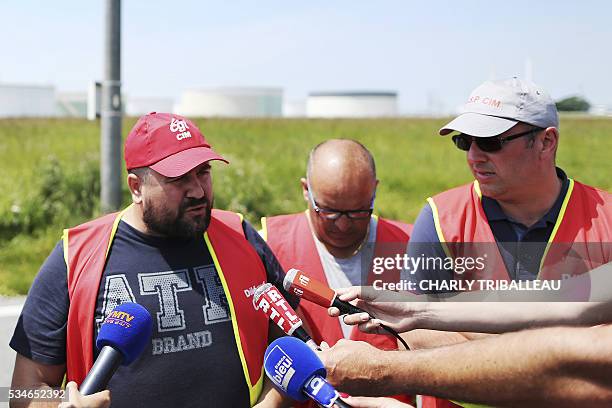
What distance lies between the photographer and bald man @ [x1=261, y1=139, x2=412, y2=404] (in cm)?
353

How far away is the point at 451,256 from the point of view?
9.83 feet

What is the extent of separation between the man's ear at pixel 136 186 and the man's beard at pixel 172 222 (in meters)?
0.07

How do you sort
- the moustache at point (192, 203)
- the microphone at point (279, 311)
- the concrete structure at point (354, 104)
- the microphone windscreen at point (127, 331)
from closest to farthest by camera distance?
the microphone windscreen at point (127, 331), the microphone at point (279, 311), the moustache at point (192, 203), the concrete structure at point (354, 104)

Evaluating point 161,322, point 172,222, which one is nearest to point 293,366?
point 161,322

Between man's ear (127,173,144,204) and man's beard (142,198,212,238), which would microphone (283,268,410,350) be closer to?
man's beard (142,198,212,238)

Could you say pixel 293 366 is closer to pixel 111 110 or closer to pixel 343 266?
pixel 343 266

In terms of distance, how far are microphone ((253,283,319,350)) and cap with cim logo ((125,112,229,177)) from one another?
24.2 inches

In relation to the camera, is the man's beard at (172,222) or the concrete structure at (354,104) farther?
the concrete structure at (354,104)

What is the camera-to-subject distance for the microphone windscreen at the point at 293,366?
2.13 m

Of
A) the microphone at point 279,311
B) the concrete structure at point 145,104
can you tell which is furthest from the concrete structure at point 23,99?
the microphone at point 279,311

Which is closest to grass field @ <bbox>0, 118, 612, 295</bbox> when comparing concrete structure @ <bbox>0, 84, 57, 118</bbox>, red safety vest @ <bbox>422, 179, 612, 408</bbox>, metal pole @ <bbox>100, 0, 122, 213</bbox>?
metal pole @ <bbox>100, 0, 122, 213</bbox>

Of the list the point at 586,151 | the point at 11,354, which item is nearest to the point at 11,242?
the point at 11,354

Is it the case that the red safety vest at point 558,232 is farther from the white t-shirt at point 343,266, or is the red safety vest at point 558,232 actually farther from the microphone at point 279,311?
the microphone at point 279,311

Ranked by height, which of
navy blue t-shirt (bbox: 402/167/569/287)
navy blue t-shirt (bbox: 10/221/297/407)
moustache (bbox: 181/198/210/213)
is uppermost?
moustache (bbox: 181/198/210/213)
